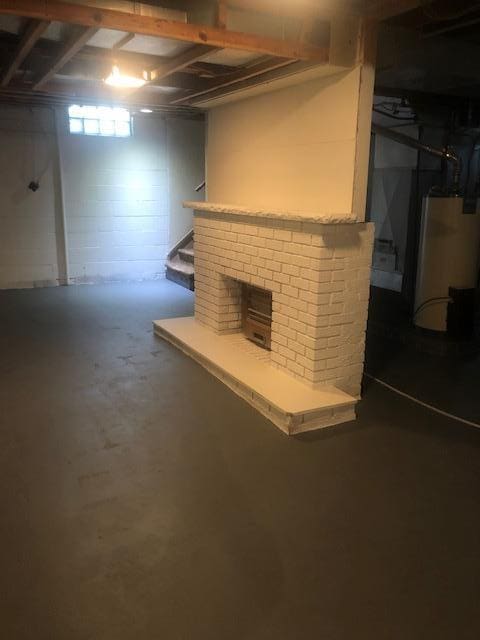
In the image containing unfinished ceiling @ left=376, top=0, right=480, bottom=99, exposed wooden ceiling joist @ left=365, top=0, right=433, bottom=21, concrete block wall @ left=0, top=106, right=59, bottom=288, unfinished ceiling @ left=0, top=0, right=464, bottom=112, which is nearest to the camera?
unfinished ceiling @ left=0, top=0, right=464, bottom=112

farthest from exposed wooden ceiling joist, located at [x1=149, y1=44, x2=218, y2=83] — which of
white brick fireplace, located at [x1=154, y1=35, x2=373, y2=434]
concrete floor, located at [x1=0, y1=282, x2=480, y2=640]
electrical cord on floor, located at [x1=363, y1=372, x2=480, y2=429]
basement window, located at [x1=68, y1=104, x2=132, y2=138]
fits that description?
basement window, located at [x1=68, y1=104, x2=132, y2=138]

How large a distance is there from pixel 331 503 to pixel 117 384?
200 cm

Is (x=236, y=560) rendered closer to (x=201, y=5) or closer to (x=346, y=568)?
(x=346, y=568)

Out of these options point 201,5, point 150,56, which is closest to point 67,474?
point 201,5

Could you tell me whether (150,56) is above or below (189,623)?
above

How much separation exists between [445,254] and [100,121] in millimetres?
4998

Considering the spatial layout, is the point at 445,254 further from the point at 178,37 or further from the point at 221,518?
the point at 221,518

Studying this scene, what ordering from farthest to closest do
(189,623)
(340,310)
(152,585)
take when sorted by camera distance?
(340,310), (152,585), (189,623)

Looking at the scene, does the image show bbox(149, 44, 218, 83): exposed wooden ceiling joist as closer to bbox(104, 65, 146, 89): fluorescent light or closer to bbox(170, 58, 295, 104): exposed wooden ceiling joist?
bbox(104, 65, 146, 89): fluorescent light

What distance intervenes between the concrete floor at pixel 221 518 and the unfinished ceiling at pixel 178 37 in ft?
7.25

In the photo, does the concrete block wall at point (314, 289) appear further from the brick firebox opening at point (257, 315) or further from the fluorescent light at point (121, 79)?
the fluorescent light at point (121, 79)

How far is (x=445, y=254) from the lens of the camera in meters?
5.00

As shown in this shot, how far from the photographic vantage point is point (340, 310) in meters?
3.46

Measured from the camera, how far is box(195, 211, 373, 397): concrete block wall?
3355 millimetres
